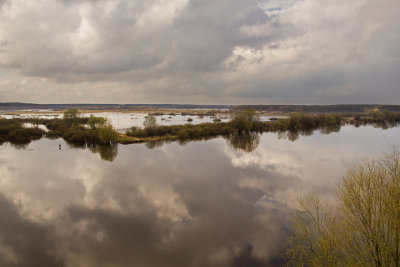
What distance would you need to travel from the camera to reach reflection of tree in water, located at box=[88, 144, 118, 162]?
1066 inches

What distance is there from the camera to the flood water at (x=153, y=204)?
10508mm

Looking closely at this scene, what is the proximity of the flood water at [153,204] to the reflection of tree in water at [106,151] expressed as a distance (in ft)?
0.80

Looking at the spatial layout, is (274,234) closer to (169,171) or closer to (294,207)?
(294,207)

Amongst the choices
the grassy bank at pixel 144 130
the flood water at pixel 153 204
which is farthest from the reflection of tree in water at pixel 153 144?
the flood water at pixel 153 204

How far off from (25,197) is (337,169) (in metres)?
26.4

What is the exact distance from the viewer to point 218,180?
19.8 meters

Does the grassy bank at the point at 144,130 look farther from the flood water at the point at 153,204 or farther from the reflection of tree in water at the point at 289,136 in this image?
the flood water at the point at 153,204

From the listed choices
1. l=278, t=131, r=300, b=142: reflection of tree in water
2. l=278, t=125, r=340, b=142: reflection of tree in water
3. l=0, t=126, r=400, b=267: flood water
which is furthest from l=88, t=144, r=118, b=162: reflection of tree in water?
l=278, t=125, r=340, b=142: reflection of tree in water

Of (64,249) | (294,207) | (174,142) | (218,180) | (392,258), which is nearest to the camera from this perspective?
(392,258)

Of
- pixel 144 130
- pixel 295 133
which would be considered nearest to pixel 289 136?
pixel 295 133

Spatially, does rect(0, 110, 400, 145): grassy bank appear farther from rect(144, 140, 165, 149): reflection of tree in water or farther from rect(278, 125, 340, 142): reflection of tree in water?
rect(144, 140, 165, 149): reflection of tree in water

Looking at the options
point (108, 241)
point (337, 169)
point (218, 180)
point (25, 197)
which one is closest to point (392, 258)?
point (108, 241)

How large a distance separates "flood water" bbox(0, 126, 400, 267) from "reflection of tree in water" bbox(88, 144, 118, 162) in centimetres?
24

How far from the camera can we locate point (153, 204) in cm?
1530
